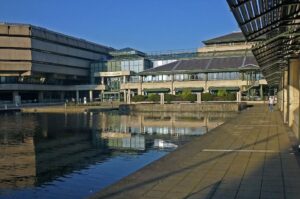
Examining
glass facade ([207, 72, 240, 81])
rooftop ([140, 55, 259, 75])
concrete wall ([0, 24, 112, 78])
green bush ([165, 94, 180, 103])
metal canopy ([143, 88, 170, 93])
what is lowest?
green bush ([165, 94, 180, 103])

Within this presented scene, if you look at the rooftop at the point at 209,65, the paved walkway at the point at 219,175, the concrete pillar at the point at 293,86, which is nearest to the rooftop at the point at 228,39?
the rooftop at the point at 209,65

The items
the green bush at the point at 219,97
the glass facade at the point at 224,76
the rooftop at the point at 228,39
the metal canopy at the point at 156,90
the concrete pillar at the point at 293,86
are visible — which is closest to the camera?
the concrete pillar at the point at 293,86

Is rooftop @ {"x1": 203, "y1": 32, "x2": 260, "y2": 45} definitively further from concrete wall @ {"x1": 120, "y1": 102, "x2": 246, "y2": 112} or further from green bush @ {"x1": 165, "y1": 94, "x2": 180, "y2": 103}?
concrete wall @ {"x1": 120, "y1": 102, "x2": 246, "y2": 112}

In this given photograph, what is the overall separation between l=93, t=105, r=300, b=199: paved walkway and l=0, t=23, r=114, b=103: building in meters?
81.5

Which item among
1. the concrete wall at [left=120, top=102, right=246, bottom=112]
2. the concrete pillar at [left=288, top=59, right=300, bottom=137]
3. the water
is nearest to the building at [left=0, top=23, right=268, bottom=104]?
the concrete wall at [left=120, top=102, right=246, bottom=112]

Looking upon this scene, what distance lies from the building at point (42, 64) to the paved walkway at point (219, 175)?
267ft

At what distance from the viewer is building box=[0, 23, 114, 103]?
9251 centimetres

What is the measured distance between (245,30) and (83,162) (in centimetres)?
735

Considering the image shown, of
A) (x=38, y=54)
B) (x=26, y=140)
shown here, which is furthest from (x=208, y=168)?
(x=38, y=54)

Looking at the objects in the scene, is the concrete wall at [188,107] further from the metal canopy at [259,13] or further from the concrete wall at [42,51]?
the concrete wall at [42,51]

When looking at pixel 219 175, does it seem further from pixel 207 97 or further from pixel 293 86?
pixel 207 97

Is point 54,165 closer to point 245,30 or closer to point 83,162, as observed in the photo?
point 83,162

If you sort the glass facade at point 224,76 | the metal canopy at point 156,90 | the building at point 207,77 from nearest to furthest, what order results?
1. the building at point 207,77
2. the glass facade at point 224,76
3. the metal canopy at point 156,90

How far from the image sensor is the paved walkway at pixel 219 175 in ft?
25.0
